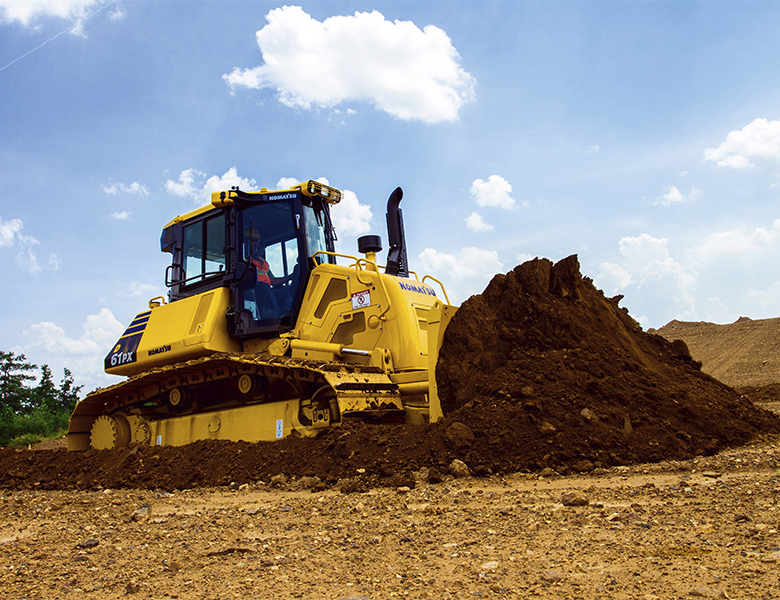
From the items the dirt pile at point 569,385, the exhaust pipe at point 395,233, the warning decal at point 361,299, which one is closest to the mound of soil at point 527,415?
the dirt pile at point 569,385

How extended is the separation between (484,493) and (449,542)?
51.6 inches

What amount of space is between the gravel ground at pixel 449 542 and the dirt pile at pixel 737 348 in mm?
15932

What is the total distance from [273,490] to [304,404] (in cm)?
170

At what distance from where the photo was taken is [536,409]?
19.4ft

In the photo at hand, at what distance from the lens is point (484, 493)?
4914 millimetres

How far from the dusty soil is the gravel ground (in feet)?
0.05

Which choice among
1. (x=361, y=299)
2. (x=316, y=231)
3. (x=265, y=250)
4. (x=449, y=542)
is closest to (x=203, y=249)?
(x=265, y=250)

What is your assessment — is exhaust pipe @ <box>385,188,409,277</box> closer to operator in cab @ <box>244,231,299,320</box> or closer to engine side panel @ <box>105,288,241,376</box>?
operator in cab @ <box>244,231,299,320</box>

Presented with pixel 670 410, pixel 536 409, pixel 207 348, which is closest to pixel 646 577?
pixel 536 409

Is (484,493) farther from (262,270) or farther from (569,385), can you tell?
(262,270)

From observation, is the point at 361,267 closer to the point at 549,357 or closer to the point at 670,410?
the point at 549,357

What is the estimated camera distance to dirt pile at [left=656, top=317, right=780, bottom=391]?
20273mm

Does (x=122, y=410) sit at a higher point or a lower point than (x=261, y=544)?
higher

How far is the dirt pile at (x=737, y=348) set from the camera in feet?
66.5
